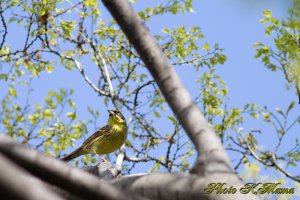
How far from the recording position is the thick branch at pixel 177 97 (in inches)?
92.7

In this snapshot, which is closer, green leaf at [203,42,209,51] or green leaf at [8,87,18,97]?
green leaf at [203,42,209,51]

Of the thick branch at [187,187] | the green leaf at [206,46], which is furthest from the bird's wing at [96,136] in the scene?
the thick branch at [187,187]

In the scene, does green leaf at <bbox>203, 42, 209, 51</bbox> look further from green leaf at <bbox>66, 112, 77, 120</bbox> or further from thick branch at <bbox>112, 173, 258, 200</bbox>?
thick branch at <bbox>112, 173, 258, 200</bbox>

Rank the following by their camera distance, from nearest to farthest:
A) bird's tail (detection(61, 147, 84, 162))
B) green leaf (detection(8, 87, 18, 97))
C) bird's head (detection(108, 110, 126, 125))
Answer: bird's tail (detection(61, 147, 84, 162)) < bird's head (detection(108, 110, 126, 125)) < green leaf (detection(8, 87, 18, 97))

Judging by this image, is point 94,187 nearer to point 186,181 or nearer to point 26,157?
point 26,157

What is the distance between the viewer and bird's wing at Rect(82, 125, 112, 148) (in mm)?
8922

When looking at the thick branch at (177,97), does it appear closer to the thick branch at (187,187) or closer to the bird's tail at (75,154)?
the thick branch at (187,187)

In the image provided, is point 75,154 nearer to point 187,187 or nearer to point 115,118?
point 115,118

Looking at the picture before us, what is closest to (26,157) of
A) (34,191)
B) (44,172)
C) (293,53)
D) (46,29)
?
(44,172)

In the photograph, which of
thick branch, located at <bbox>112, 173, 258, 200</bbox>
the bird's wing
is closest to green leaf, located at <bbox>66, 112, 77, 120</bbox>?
the bird's wing

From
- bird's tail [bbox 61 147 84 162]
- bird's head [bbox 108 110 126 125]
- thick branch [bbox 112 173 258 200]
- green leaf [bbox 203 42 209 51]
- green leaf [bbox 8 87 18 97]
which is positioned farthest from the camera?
green leaf [bbox 8 87 18 97]

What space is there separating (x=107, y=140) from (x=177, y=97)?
6.76 meters

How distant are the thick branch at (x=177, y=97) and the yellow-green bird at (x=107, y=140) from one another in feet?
20.9

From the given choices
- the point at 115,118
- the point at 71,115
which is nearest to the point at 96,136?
the point at 115,118
